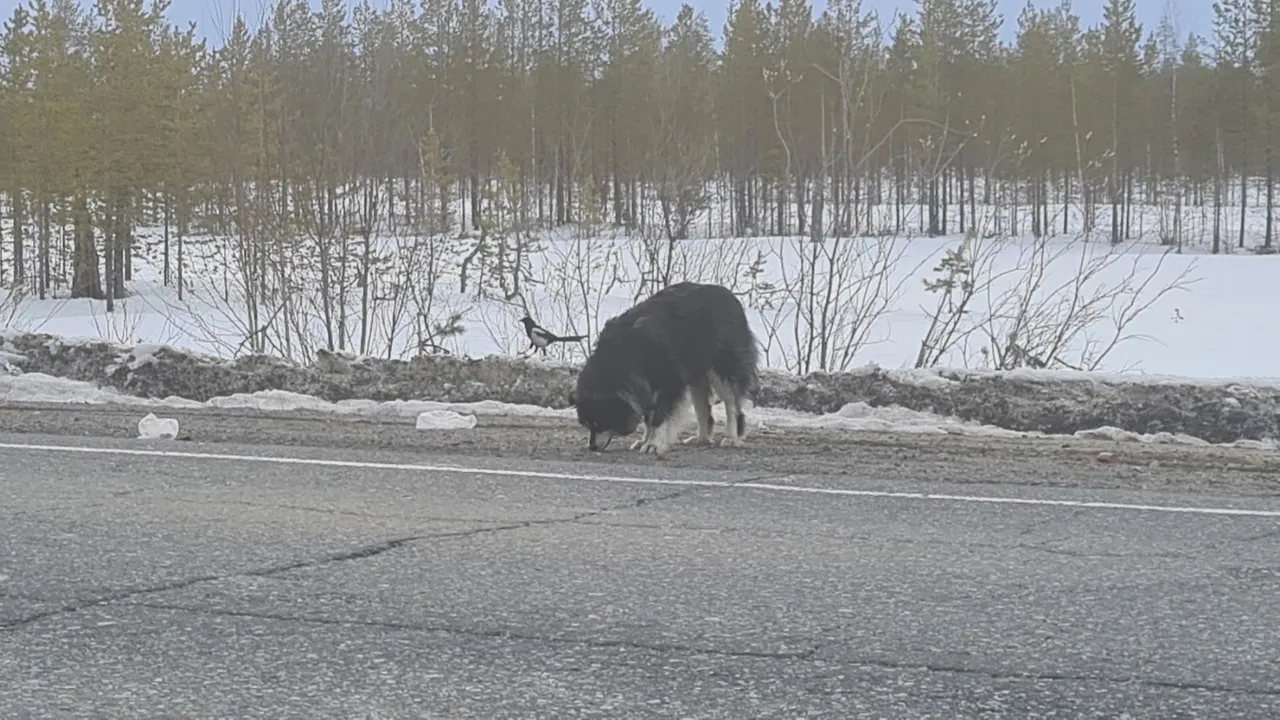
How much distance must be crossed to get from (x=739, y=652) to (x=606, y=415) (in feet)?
16.9

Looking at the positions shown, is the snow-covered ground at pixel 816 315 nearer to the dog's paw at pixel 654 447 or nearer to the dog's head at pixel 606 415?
the dog's paw at pixel 654 447

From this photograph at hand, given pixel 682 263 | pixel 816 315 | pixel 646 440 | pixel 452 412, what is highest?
pixel 682 263

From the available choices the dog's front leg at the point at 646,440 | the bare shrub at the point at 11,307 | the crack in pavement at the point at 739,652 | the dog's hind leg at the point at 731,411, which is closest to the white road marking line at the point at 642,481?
the dog's front leg at the point at 646,440

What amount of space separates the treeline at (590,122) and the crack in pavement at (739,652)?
1031 cm

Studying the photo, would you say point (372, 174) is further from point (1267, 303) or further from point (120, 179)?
point (120, 179)

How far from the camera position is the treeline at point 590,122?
16.1 meters

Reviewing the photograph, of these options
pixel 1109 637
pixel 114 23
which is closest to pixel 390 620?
pixel 1109 637

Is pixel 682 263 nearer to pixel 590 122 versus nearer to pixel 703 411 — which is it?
pixel 703 411

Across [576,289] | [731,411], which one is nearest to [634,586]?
[731,411]

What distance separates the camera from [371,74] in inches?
655

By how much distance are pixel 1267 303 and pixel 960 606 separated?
3163cm

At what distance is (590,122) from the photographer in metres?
33.5

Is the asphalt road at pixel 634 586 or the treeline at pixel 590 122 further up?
the treeline at pixel 590 122

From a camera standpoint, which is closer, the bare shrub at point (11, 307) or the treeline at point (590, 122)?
the treeline at point (590, 122)
